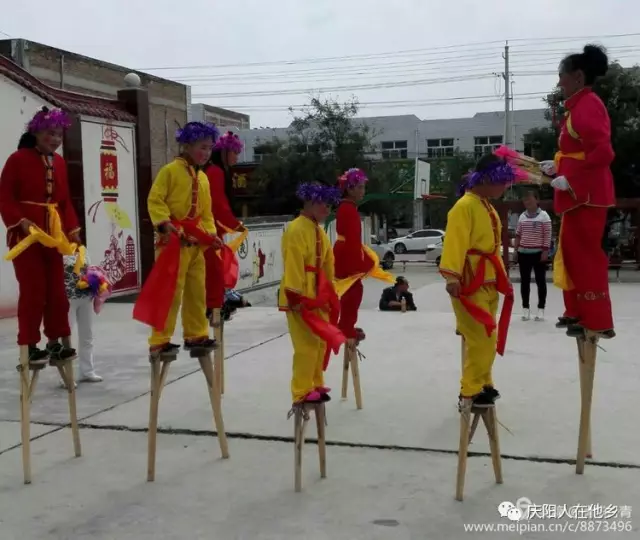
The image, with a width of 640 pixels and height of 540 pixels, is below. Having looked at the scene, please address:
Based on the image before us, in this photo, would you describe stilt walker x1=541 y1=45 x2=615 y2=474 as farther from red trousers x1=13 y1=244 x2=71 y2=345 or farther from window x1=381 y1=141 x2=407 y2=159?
window x1=381 y1=141 x2=407 y2=159

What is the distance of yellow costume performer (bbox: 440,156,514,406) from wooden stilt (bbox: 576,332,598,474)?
1.89 ft

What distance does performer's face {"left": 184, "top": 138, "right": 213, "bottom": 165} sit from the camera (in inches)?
186

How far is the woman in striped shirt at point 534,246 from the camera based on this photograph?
1007 cm

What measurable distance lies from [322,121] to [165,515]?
91.6ft

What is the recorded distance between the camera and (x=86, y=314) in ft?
22.5

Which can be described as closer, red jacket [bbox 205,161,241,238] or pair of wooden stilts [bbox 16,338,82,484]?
pair of wooden stilts [bbox 16,338,82,484]

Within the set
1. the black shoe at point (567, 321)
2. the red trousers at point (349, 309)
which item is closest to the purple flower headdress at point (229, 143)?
the red trousers at point (349, 309)

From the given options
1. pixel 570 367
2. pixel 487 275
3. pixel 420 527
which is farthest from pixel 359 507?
pixel 570 367

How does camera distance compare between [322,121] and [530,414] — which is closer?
[530,414]

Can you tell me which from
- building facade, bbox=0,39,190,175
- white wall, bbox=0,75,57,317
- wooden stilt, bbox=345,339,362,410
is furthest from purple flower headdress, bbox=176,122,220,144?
building facade, bbox=0,39,190,175

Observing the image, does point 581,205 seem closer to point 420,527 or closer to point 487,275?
point 487,275

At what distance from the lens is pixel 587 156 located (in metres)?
4.18

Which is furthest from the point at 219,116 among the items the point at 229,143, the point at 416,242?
the point at 229,143

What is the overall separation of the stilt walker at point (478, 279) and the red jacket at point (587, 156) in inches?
13.6
